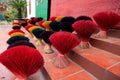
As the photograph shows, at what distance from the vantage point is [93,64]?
0.66 metres

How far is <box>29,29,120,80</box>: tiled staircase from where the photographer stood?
597 mm

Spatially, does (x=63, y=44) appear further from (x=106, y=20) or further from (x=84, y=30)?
(x=106, y=20)

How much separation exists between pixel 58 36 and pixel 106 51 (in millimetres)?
256

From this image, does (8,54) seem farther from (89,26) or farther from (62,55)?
(89,26)

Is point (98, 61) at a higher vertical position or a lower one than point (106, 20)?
lower

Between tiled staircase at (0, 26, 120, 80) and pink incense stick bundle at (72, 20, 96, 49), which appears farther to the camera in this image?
pink incense stick bundle at (72, 20, 96, 49)

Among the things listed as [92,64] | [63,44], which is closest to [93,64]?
[92,64]

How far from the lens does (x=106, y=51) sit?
2.49 feet

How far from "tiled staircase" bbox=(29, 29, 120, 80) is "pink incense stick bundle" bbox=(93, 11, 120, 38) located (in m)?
0.06

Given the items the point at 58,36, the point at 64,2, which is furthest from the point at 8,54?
the point at 64,2

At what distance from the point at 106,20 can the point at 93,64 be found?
0.30 metres

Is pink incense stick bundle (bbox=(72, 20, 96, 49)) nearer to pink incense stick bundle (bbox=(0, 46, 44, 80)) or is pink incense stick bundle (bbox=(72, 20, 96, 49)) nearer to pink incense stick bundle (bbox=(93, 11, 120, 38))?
pink incense stick bundle (bbox=(93, 11, 120, 38))

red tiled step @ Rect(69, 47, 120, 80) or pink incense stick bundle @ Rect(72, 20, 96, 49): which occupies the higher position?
pink incense stick bundle @ Rect(72, 20, 96, 49)

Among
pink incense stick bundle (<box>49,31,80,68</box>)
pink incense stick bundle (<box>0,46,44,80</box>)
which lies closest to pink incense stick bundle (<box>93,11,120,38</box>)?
pink incense stick bundle (<box>49,31,80,68</box>)
